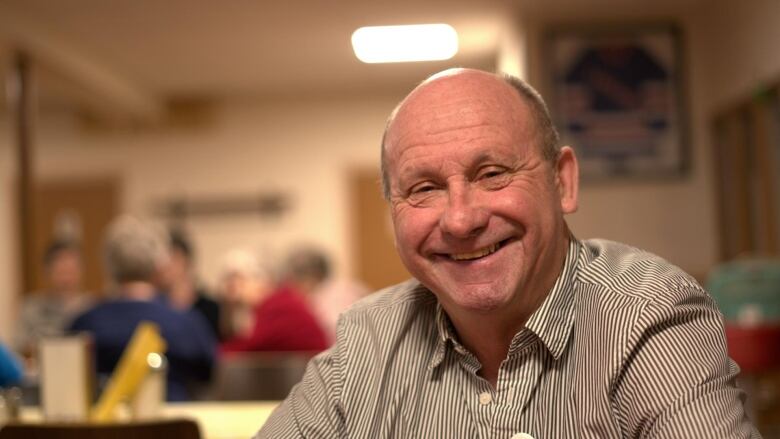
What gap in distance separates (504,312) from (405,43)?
18.3 feet

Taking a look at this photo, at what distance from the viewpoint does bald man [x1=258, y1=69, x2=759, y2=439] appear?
109 cm

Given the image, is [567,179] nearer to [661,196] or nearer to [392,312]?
[392,312]

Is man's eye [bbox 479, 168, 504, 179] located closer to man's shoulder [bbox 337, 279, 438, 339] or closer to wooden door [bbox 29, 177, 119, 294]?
man's shoulder [bbox 337, 279, 438, 339]

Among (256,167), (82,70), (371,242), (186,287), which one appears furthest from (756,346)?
(256,167)

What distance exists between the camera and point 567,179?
4.38ft

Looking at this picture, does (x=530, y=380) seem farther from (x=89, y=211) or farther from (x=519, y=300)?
(x=89, y=211)

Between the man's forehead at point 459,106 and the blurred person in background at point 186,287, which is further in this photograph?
the blurred person in background at point 186,287

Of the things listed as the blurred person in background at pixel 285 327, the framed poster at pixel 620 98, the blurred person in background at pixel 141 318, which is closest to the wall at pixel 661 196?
the framed poster at pixel 620 98

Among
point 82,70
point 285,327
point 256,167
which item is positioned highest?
point 82,70

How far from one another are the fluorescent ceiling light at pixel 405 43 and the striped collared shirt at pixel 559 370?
5.06m

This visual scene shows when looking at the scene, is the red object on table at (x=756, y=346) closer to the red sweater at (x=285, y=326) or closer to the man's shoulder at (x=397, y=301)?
the red sweater at (x=285, y=326)

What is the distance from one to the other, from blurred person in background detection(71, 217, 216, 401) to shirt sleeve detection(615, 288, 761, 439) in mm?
2342

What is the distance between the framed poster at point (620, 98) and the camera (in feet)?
20.1

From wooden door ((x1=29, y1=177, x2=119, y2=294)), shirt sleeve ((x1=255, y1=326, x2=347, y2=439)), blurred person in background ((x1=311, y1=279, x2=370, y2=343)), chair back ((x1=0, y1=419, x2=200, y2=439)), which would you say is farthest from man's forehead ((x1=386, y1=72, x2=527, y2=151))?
wooden door ((x1=29, y1=177, x2=119, y2=294))
